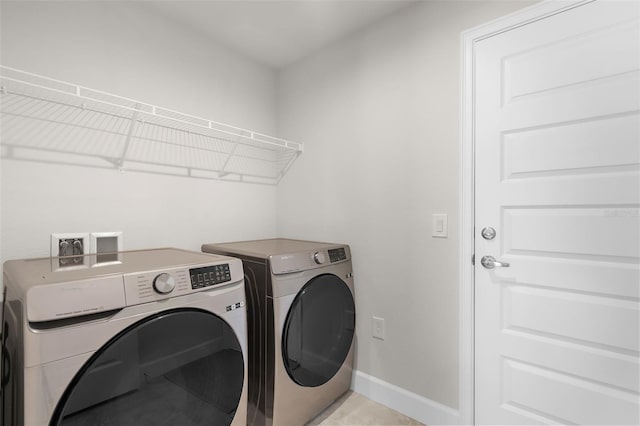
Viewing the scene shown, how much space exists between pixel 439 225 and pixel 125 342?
1.46 metres

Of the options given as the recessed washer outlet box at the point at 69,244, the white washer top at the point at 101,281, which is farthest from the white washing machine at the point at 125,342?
the recessed washer outlet box at the point at 69,244

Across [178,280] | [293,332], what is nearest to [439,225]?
[293,332]

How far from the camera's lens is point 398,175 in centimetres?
182

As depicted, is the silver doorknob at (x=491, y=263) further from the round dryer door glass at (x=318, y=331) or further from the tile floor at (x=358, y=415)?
the tile floor at (x=358, y=415)

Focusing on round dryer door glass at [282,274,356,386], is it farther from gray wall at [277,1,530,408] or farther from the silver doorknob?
the silver doorknob

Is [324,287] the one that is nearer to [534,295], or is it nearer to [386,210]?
[386,210]

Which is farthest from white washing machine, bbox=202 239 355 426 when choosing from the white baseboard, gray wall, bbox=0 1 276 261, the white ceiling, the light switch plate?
the white ceiling

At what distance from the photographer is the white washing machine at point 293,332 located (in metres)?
1.48

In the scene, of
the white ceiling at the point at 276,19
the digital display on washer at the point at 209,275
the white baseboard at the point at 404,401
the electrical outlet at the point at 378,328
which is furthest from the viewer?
the electrical outlet at the point at 378,328

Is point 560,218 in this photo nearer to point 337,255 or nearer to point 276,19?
point 337,255

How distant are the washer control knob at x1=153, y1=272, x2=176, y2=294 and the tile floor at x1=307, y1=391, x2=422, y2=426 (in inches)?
46.0

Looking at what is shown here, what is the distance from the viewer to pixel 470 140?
1554 mm

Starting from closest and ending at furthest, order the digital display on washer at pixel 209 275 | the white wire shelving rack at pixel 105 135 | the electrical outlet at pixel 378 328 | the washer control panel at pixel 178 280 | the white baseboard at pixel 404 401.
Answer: the washer control panel at pixel 178 280 < the digital display on washer at pixel 209 275 < the white wire shelving rack at pixel 105 135 < the white baseboard at pixel 404 401 < the electrical outlet at pixel 378 328

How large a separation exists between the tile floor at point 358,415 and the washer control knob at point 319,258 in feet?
2.85
